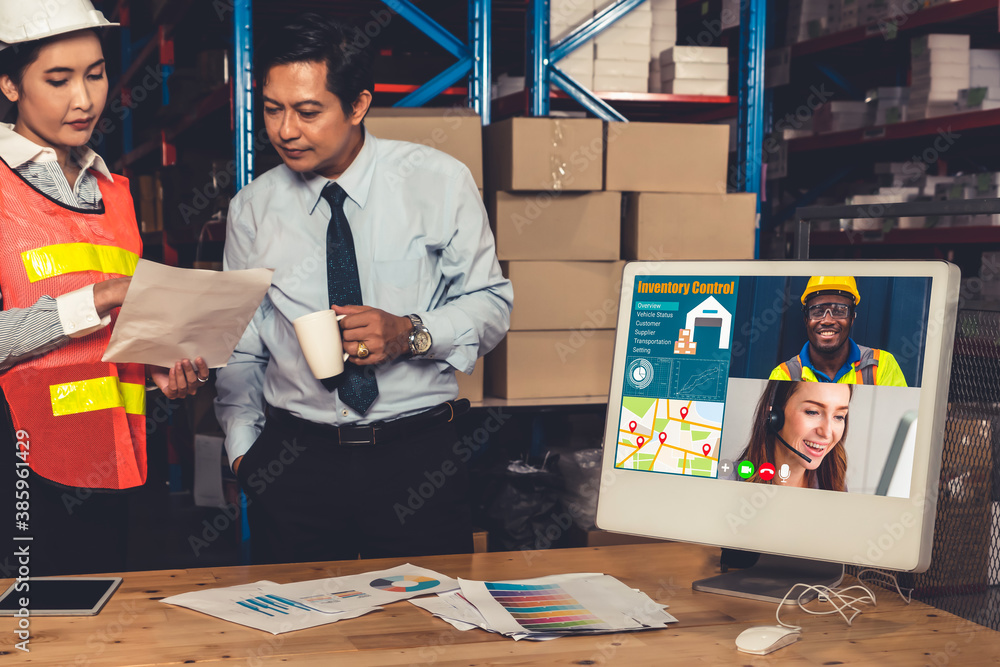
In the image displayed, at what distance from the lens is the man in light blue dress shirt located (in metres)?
1.73

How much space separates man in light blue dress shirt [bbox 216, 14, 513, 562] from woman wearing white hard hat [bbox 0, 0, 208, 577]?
254 mm

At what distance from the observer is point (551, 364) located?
290 centimetres

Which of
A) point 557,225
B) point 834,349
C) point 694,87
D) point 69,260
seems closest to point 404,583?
point 834,349

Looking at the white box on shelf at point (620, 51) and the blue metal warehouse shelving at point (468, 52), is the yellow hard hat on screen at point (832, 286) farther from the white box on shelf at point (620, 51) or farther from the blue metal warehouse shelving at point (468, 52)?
the white box on shelf at point (620, 51)

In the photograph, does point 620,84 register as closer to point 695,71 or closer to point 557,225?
point 695,71

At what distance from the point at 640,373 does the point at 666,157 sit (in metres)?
1.73

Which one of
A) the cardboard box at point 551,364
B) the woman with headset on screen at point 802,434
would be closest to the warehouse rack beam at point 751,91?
the cardboard box at point 551,364

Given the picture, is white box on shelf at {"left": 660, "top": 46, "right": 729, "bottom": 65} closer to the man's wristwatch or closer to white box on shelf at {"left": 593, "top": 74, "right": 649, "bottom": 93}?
white box on shelf at {"left": 593, "top": 74, "right": 649, "bottom": 93}

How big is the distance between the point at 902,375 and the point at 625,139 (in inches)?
72.2

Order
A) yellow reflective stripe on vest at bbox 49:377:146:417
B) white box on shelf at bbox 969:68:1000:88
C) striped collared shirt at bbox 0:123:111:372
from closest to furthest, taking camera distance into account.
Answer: striped collared shirt at bbox 0:123:111:372, yellow reflective stripe on vest at bbox 49:377:146:417, white box on shelf at bbox 969:68:1000:88

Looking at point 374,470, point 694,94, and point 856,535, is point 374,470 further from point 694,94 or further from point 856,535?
point 694,94

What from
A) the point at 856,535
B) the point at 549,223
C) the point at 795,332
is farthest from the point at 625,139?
the point at 856,535

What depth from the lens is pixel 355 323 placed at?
1583 millimetres

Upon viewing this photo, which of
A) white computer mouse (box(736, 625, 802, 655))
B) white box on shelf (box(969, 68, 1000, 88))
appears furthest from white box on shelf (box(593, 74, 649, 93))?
white computer mouse (box(736, 625, 802, 655))
